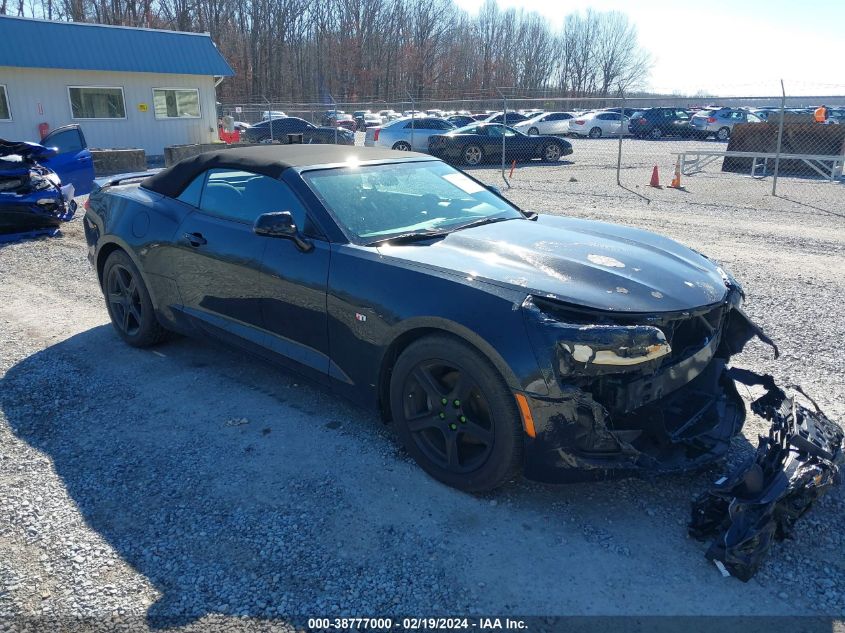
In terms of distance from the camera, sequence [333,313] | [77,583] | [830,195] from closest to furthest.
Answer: [77,583] → [333,313] → [830,195]

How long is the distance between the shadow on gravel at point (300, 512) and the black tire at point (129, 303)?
74 cm

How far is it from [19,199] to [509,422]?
879 cm

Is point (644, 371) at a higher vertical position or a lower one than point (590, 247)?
lower

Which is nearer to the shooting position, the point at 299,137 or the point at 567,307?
the point at 567,307

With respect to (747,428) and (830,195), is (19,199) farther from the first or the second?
(830,195)

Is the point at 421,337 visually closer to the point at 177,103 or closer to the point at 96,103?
the point at 96,103

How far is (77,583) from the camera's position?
2.55 m

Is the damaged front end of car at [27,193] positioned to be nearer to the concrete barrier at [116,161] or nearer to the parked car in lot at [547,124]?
the concrete barrier at [116,161]

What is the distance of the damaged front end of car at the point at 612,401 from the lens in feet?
8.73

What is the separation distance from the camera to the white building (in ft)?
63.2

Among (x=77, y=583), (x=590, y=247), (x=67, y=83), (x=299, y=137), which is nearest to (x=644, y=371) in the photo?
(x=590, y=247)

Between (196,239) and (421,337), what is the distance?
196 centimetres

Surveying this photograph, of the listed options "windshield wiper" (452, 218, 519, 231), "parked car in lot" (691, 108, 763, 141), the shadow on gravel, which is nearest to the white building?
the shadow on gravel

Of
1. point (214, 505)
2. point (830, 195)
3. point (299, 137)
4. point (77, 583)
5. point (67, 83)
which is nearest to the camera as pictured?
point (77, 583)
